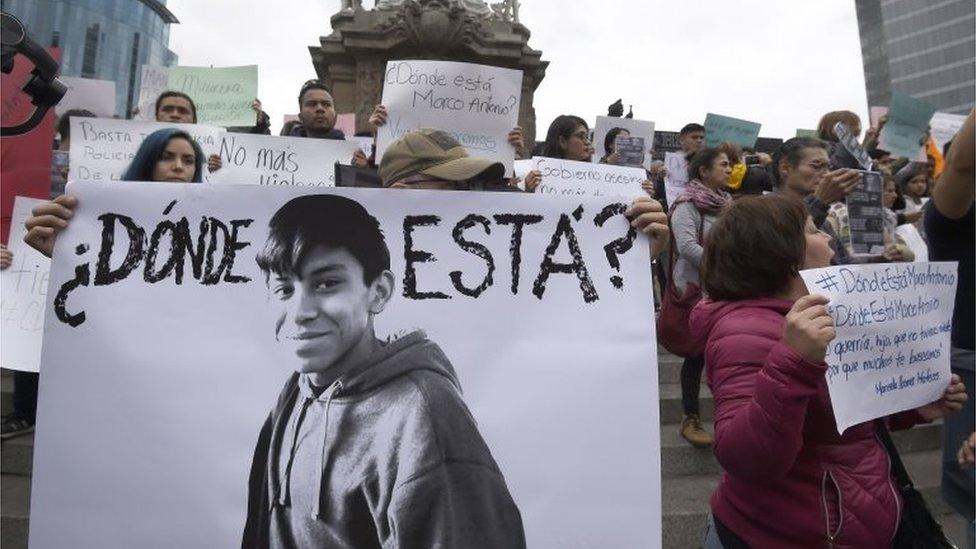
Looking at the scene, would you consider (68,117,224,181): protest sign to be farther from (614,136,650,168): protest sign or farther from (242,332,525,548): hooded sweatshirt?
(614,136,650,168): protest sign

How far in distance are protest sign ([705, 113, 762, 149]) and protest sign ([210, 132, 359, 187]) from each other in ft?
13.5

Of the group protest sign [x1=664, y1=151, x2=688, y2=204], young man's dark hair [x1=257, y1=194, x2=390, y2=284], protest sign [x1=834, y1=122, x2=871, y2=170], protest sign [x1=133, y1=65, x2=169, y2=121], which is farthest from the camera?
protest sign [x1=133, y1=65, x2=169, y2=121]

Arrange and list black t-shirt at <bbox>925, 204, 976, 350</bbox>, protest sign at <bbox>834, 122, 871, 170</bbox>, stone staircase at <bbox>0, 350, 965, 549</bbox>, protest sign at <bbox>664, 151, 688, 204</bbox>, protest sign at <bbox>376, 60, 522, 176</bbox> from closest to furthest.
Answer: black t-shirt at <bbox>925, 204, 976, 350</bbox>, stone staircase at <bbox>0, 350, 965, 549</bbox>, protest sign at <bbox>834, 122, 871, 170</bbox>, protest sign at <bbox>376, 60, 522, 176</bbox>, protest sign at <bbox>664, 151, 688, 204</bbox>

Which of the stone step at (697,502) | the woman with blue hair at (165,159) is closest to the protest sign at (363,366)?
the woman with blue hair at (165,159)

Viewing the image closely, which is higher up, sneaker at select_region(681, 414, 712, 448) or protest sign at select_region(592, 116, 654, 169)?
protest sign at select_region(592, 116, 654, 169)

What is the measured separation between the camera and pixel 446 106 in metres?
4.15

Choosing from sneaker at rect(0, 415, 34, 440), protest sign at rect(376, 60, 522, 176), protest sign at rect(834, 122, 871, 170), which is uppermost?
protest sign at rect(376, 60, 522, 176)

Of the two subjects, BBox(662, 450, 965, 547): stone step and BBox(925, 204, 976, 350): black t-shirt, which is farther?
BBox(662, 450, 965, 547): stone step

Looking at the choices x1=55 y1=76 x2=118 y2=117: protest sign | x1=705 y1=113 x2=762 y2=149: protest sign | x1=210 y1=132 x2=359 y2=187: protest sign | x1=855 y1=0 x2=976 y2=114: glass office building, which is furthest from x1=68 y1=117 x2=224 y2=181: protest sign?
x1=855 y1=0 x2=976 y2=114: glass office building

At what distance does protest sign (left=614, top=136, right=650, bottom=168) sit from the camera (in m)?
6.07

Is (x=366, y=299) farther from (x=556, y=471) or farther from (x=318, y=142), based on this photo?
(x=318, y=142)

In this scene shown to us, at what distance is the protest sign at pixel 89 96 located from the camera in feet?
17.9

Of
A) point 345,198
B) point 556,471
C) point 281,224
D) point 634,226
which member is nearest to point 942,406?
point 634,226

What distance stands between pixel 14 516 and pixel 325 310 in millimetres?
2455
